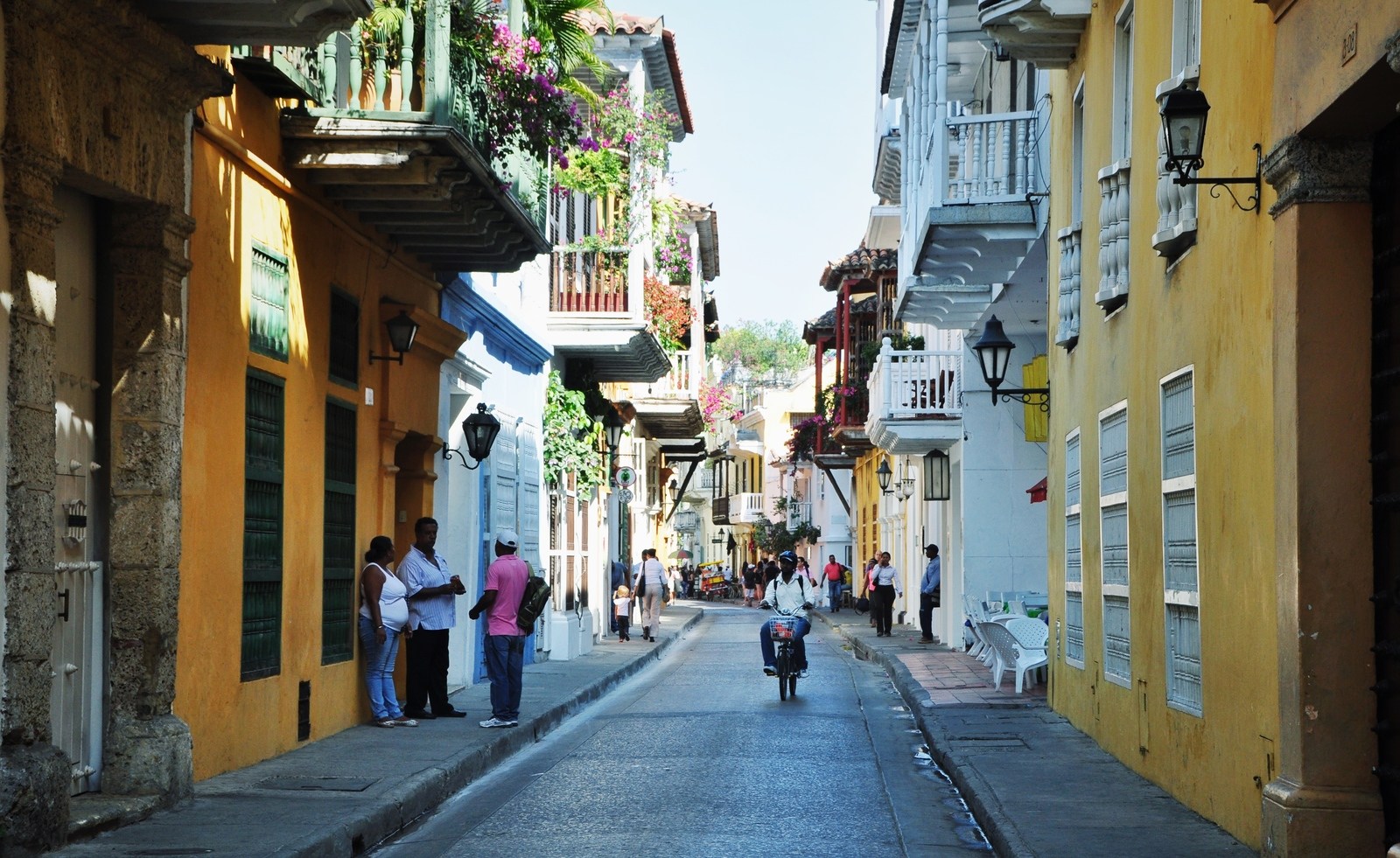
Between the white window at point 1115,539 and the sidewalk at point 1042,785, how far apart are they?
0.72 m

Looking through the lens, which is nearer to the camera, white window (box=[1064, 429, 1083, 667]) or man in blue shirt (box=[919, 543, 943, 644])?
white window (box=[1064, 429, 1083, 667])

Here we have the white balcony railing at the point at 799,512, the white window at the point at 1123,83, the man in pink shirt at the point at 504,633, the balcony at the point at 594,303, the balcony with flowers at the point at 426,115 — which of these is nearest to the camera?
the balcony with flowers at the point at 426,115

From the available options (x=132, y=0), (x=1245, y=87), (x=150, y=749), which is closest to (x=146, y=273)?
(x=132, y=0)

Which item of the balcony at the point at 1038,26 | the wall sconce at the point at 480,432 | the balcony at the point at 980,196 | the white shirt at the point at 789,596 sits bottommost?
the white shirt at the point at 789,596

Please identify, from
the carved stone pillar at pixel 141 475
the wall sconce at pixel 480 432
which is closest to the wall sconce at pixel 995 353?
the wall sconce at pixel 480 432

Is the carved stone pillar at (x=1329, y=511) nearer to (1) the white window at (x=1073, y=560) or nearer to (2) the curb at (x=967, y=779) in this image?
(2) the curb at (x=967, y=779)

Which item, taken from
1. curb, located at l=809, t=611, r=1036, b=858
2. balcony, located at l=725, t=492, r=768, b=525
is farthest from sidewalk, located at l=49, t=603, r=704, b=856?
balcony, located at l=725, t=492, r=768, b=525

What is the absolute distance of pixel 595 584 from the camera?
2927 cm

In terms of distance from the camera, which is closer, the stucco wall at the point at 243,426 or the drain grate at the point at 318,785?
the drain grate at the point at 318,785

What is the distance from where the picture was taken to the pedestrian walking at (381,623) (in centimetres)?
1411

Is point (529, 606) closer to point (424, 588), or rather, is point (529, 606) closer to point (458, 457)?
point (424, 588)

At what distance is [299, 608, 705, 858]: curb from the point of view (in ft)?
27.6

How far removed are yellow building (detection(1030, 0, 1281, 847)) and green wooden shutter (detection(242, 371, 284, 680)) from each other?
5.82 metres

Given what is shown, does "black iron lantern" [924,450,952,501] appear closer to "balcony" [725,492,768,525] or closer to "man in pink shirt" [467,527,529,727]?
"man in pink shirt" [467,527,529,727]
